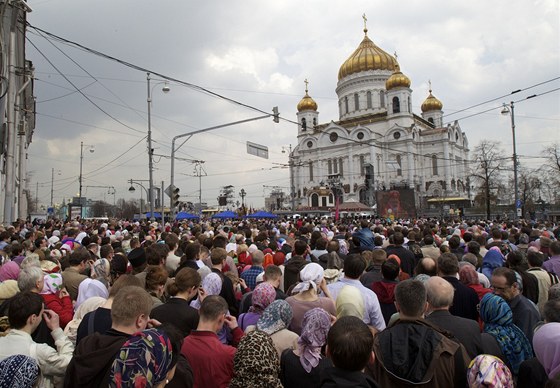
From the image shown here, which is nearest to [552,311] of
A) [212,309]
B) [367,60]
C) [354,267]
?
[354,267]

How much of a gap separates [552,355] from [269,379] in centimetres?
209

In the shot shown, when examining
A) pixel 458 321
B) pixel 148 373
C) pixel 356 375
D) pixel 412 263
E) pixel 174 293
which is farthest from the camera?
pixel 412 263

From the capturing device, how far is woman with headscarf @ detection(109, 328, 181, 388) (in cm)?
200

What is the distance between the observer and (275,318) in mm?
3307

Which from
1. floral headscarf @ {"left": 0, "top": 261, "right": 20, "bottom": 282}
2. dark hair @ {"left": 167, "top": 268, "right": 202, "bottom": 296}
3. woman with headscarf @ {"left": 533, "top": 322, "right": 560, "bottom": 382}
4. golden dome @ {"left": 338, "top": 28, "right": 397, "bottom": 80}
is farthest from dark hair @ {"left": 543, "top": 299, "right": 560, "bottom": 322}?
golden dome @ {"left": 338, "top": 28, "right": 397, "bottom": 80}

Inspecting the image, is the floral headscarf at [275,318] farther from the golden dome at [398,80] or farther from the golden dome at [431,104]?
the golden dome at [431,104]

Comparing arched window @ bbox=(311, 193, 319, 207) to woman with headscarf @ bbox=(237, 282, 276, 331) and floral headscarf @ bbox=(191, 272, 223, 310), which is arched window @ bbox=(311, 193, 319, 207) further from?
woman with headscarf @ bbox=(237, 282, 276, 331)

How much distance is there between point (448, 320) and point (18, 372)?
3272mm

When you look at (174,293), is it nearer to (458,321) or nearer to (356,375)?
(356,375)

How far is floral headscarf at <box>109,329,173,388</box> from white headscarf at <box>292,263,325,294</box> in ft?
7.19

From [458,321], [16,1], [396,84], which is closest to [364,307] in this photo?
[458,321]

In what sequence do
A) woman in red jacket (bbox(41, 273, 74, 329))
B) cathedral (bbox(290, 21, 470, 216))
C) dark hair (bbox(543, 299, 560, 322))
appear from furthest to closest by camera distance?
cathedral (bbox(290, 21, 470, 216)) → woman in red jacket (bbox(41, 273, 74, 329)) → dark hair (bbox(543, 299, 560, 322))

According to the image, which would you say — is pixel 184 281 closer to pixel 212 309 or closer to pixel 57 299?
pixel 212 309

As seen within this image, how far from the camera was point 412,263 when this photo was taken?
7.77 metres
